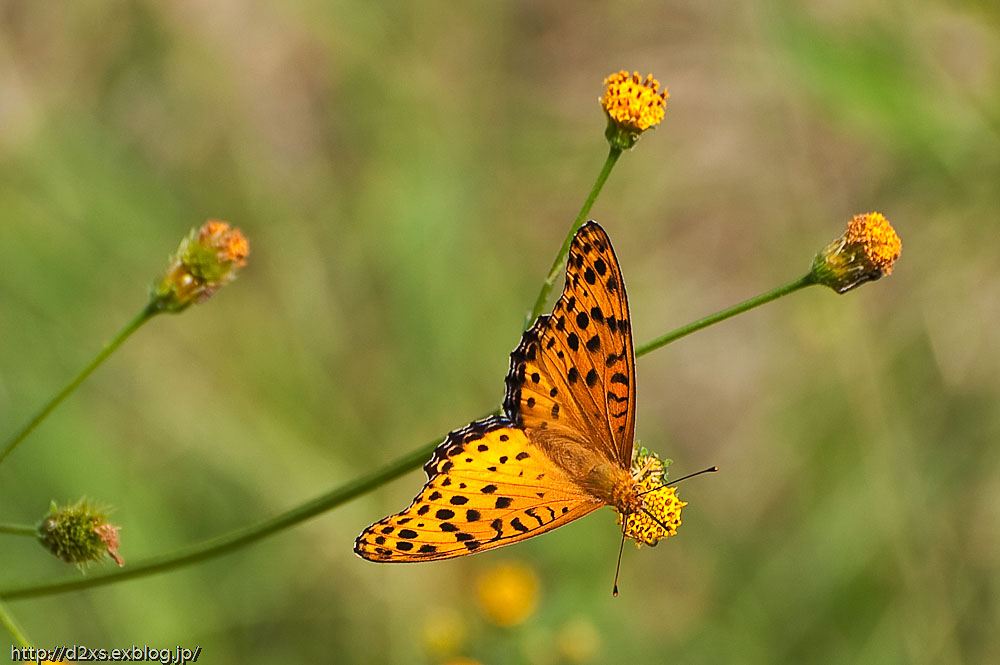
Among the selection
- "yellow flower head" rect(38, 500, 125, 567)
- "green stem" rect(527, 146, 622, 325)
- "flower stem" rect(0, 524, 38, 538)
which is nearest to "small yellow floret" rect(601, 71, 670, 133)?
"green stem" rect(527, 146, 622, 325)

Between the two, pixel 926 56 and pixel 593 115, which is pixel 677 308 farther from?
pixel 926 56

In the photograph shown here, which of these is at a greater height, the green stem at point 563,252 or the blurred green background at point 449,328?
the blurred green background at point 449,328

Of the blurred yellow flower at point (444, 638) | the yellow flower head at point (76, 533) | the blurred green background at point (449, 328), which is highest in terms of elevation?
the blurred green background at point (449, 328)

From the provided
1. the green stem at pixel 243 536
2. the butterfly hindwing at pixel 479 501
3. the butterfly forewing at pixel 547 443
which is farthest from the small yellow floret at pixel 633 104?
the green stem at pixel 243 536

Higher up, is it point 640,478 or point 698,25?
point 698,25

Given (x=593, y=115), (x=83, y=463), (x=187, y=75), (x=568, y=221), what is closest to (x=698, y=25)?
(x=593, y=115)

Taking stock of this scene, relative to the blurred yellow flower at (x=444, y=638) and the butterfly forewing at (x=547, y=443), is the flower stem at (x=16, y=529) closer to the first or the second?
the butterfly forewing at (x=547, y=443)

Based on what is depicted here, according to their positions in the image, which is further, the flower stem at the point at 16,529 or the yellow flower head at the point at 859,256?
the yellow flower head at the point at 859,256
